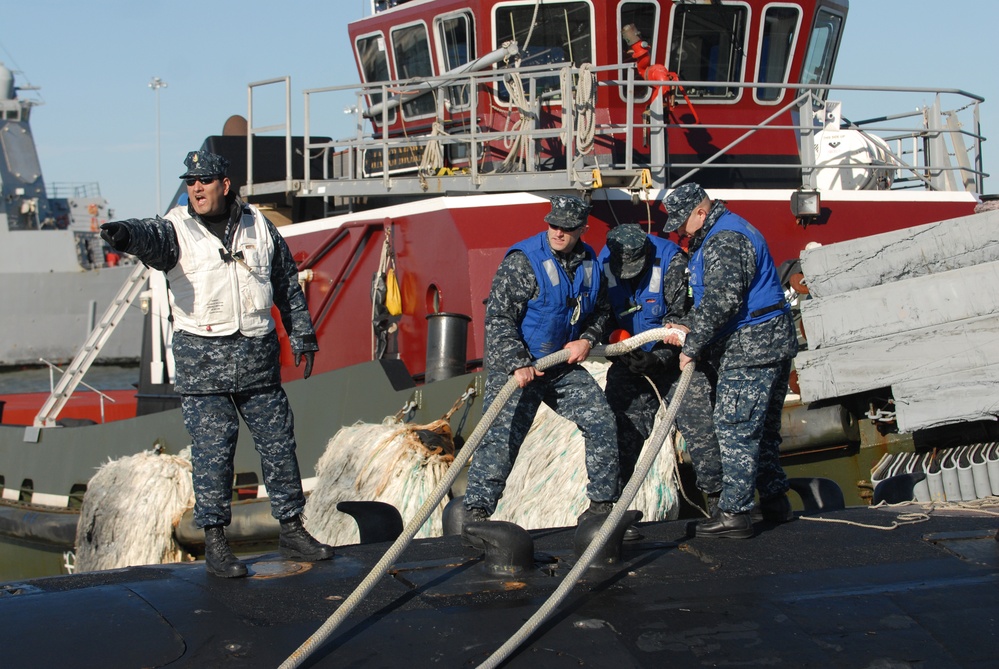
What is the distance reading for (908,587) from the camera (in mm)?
3818

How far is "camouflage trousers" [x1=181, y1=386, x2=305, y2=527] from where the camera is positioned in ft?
14.1

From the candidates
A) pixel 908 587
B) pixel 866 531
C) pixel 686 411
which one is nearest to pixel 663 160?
pixel 686 411

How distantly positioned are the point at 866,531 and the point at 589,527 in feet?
4.22

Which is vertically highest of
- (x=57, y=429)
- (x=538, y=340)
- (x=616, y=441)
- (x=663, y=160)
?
(x=663, y=160)

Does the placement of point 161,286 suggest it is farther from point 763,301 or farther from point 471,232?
point 763,301

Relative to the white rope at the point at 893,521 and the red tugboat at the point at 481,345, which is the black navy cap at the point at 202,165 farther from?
the white rope at the point at 893,521

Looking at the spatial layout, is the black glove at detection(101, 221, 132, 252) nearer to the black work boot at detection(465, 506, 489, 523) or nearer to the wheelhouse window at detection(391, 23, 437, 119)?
the black work boot at detection(465, 506, 489, 523)

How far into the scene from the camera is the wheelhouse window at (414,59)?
36.4 feet

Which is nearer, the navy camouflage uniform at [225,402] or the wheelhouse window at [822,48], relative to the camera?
the navy camouflage uniform at [225,402]

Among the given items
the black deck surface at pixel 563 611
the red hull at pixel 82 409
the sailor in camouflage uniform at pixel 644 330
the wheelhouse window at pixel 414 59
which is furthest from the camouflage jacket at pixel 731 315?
the red hull at pixel 82 409

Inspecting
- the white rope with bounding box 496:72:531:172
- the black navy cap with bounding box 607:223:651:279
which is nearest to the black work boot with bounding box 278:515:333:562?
the black navy cap with bounding box 607:223:651:279

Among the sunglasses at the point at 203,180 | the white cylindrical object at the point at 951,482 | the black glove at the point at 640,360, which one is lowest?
the white cylindrical object at the point at 951,482

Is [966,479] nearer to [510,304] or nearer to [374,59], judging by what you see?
[510,304]

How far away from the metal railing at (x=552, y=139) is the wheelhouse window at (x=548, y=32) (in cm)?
20
